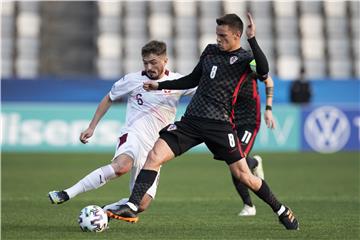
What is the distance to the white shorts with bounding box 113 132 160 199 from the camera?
9562 millimetres

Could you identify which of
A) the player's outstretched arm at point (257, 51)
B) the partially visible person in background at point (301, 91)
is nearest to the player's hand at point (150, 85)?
the player's outstretched arm at point (257, 51)

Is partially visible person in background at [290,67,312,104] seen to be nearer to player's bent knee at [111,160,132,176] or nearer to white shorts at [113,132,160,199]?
white shorts at [113,132,160,199]

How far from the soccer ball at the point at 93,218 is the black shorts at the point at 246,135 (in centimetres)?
220

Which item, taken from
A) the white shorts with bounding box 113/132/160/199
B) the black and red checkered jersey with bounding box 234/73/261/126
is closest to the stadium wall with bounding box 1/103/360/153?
the black and red checkered jersey with bounding box 234/73/261/126

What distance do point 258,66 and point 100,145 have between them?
1619 centimetres

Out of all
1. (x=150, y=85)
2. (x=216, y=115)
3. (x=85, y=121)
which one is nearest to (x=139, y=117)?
(x=150, y=85)

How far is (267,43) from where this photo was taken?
31969 mm

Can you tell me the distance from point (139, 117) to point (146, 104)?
16 centimetres

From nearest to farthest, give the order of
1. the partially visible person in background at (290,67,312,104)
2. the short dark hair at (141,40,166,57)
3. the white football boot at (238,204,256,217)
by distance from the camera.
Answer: the short dark hair at (141,40,166,57), the white football boot at (238,204,256,217), the partially visible person in background at (290,67,312,104)

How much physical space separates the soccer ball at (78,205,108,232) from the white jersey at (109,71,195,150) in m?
1.08

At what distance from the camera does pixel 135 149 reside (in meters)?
9.56

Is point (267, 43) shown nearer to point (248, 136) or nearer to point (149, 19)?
point (149, 19)

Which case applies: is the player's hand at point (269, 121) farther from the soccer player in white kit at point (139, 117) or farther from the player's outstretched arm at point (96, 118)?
the player's outstretched arm at point (96, 118)

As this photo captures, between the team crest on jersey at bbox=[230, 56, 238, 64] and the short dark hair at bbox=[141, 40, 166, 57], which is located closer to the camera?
the team crest on jersey at bbox=[230, 56, 238, 64]
